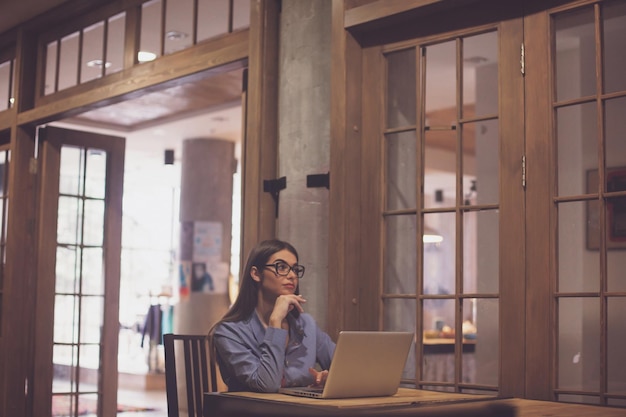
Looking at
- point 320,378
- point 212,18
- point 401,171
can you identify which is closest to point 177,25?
point 212,18

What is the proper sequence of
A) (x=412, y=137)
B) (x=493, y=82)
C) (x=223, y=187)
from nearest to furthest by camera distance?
1. (x=412, y=137)
2. (x=493, y=82)
3. (x=223, y=187)

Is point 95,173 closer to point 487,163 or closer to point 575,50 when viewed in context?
point 487,163

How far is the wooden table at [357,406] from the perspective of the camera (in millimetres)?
1529

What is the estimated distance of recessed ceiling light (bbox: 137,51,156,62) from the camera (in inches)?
211

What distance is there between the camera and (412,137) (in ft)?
12.8

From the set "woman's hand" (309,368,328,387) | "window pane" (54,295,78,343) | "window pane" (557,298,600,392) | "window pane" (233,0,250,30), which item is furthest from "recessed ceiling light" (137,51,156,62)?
"window pane" (557,298,600,392)

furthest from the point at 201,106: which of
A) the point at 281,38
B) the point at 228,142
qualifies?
the point at 281,38

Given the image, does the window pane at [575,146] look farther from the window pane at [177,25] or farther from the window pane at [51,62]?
the window pane at [51,62]

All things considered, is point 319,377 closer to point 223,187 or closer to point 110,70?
point 110,70

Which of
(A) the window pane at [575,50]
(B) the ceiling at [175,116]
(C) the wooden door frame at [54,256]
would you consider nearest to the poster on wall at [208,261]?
A: (B) the ceiling at [175,116]

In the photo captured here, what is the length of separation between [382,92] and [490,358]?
3.03 meters

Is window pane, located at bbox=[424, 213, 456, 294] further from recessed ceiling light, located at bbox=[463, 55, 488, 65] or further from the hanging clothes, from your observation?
recessed ceiling light, located at bbox=[463, 55, 488, 65]

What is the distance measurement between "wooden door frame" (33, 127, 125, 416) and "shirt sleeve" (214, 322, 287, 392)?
3.30 meters

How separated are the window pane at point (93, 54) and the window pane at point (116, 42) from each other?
0.19 feet
